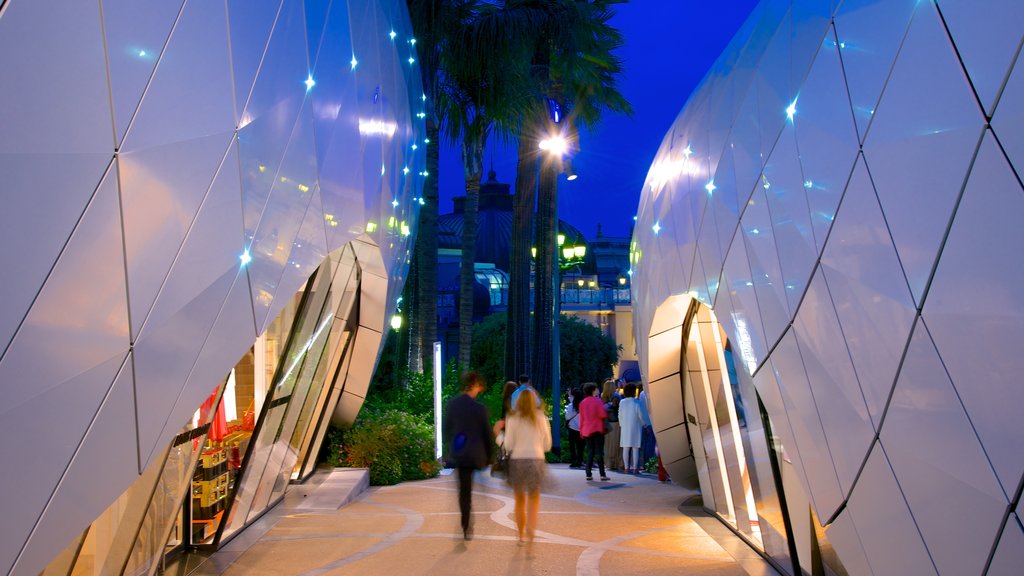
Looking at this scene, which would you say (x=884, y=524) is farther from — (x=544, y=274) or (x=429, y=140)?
(x=544, y=274)

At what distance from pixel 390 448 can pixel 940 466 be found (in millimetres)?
11475

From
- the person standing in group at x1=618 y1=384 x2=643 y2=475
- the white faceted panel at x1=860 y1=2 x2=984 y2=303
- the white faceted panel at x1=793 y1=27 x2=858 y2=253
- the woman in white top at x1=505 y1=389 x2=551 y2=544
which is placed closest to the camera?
the white faceted panel at x1=860 y1=2 x2=984 y2=303

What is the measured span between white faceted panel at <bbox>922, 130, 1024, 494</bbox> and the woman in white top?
17.8 feet

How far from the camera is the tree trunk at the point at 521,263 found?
74.8 feet

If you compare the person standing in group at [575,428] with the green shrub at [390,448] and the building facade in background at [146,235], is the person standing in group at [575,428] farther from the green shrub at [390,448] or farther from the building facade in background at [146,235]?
the building facade in background at [146,235]

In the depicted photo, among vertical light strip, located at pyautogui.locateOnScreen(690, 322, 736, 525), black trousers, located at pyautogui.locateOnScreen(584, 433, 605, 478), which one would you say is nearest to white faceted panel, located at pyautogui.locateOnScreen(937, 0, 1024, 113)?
vertical light strip, located at pyautogui.locateOnScreen(690, 322, 736, 525)

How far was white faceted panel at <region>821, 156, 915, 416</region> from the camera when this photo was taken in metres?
4.28

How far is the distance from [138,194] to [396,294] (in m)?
11.3

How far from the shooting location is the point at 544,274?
23922 mm

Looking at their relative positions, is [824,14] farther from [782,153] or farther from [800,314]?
[800,314]

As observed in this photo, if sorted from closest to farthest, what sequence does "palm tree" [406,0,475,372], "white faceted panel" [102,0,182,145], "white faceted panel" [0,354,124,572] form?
1. "white faceted panel" [0,354,124,572]
2. "white faceted panel" [102,0,182,145]
3. "palm tree" [406,0,475,372]

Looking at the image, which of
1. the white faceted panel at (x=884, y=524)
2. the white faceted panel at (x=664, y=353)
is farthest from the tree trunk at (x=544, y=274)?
the white faceted panel at (x=884, y=524)

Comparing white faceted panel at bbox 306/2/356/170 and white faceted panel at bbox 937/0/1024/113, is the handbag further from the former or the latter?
white faceted panel at bbox 937/0/1024/113

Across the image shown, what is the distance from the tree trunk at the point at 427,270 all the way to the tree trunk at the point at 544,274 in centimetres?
369
